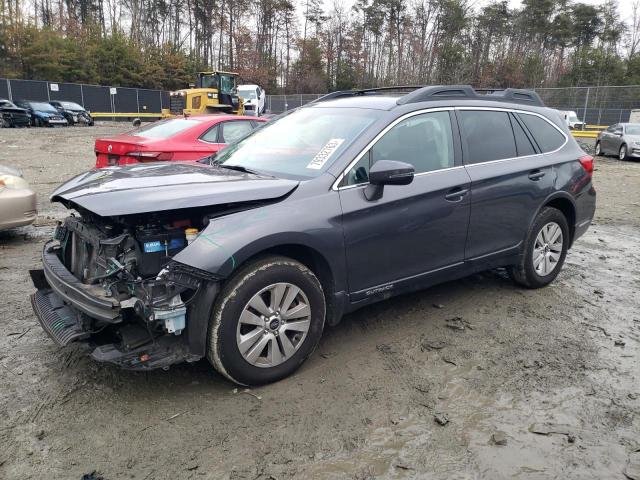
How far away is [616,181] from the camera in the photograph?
13500 mm

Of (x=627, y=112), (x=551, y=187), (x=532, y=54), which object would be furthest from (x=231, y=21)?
(x=551, y=187)

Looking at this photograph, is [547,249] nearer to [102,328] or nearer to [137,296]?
[137,296]

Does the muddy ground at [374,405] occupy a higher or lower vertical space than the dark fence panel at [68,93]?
lower

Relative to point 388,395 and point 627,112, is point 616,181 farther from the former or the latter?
point 627,112

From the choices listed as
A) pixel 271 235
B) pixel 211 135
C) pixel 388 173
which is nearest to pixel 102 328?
pixel 271 235

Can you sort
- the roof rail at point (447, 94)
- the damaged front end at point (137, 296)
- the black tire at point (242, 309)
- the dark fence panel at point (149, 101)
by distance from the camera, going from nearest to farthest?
1. the damaged front end at point (137, 296)
2. the black tire at point (242, 309)
3. the roof rail at point (447, 94)
4. the dark fence panel at point (149, 101)

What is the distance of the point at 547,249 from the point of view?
5.12 meters

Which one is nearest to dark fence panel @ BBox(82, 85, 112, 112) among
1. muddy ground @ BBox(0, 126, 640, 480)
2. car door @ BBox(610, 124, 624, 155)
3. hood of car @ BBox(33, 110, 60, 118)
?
hood of car @ BBox(33, 110, 60, 118)

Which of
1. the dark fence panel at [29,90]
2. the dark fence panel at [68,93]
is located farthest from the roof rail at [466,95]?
the dark fence panel at [68,93]

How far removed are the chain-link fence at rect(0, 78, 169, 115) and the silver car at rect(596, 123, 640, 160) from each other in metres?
34.3

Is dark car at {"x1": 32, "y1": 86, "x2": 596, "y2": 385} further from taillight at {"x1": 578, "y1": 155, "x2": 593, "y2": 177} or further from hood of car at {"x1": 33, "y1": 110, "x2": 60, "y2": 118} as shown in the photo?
hood of car at {"x1": 33, "y1": 110, "x2": 60, "y2": 118}

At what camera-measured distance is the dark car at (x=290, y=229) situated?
3016 millimetres

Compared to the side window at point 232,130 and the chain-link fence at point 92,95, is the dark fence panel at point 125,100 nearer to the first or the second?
the chain-link fence at point 92,95

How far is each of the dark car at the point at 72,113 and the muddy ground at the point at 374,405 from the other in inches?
1145
